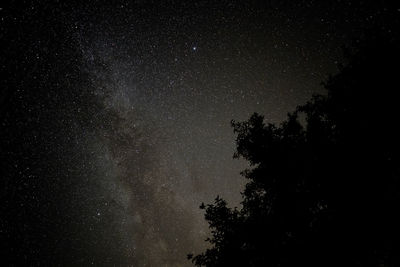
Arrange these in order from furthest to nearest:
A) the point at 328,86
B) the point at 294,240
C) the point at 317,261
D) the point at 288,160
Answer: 1. the point at 328,86
2. the point at 288,160
3. the point at 294,240
4. the point at 317,261

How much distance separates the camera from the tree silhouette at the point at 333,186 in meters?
4.43

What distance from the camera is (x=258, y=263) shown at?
487 centimetres

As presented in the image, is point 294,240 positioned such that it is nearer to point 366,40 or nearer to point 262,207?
point 262,207

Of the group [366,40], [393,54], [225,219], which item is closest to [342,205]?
[225,219]

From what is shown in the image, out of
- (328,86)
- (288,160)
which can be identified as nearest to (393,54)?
(328,86)

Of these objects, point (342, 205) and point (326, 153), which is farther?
point (326, 153)

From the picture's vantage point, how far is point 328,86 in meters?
6.03

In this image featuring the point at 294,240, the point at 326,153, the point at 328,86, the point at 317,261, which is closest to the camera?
the point at 317,261

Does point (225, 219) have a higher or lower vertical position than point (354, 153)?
higher

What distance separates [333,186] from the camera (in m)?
4.80

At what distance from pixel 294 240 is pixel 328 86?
13.0 ft

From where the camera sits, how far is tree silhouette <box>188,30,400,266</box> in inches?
174

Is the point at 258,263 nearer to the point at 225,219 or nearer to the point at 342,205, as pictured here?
the point at 225,219

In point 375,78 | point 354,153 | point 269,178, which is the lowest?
point 354,153
